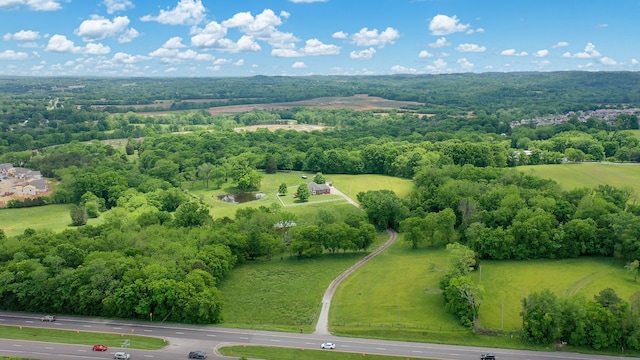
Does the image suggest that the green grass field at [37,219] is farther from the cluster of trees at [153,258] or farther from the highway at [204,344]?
the highway at [204,344]

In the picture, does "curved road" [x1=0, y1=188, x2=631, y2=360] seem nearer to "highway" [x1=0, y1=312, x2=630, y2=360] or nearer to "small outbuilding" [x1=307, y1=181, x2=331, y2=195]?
"highway" [x1=0, y1=312, x2=630, y2=360]

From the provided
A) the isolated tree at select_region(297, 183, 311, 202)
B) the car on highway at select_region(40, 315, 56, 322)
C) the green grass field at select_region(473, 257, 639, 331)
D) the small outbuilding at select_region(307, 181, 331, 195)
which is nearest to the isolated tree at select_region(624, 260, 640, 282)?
the green grass field at select_region(473, 257, 639, 331)

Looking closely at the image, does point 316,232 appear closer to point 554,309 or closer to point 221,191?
point 554,309

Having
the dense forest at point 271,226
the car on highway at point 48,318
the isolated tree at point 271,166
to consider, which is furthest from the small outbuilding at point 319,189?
the car on highway at point 48,318

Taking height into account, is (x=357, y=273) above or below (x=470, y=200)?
below

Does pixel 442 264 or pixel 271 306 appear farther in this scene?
pixel 442 264

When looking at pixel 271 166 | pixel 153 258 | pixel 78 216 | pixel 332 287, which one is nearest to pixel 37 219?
pixel 78 216

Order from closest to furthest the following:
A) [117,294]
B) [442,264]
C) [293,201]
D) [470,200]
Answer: [117,294], [442,264], [470,200], [293,201]

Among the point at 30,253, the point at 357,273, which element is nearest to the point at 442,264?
the point at 357,273

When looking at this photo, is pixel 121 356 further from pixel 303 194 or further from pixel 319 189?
pixel 319 189
